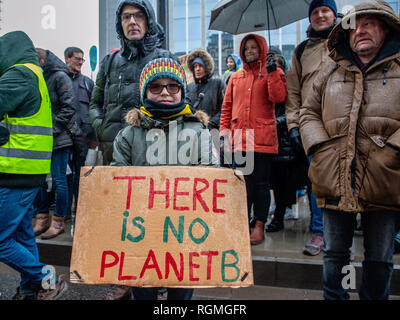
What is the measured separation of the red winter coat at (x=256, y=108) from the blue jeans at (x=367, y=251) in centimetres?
113

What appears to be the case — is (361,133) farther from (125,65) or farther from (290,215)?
(290,215)

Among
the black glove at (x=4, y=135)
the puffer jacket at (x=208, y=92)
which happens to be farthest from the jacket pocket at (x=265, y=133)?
the black glove at (x=4, y=135)

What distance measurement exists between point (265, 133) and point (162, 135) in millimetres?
1395

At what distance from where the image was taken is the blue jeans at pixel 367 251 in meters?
1.78

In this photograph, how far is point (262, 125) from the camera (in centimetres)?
295

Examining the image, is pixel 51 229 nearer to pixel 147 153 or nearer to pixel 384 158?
pixel 147 153

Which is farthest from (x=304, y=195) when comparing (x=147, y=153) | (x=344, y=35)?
(x=147, y=153)

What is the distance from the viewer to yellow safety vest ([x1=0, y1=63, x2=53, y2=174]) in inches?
84.0

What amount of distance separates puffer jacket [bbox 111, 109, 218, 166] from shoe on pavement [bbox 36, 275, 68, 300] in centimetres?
130

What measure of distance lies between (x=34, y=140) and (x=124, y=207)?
1148 millimetres

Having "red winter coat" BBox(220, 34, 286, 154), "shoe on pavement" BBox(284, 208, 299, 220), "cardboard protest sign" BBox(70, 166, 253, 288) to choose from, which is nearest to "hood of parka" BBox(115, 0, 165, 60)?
"red winter coat" BBox(220, 34, 286, 154)

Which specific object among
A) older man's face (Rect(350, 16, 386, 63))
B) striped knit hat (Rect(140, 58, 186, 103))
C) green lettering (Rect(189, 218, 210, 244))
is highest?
older man's face (Rect(350, 16, 386, 63))

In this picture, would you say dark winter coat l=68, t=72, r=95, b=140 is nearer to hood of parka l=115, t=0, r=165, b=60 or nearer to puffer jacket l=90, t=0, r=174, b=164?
puffer jacket l=90, t=0, r=174, b=164

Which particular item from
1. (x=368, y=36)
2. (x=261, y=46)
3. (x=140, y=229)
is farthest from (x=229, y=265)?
(x=261, y=46)
